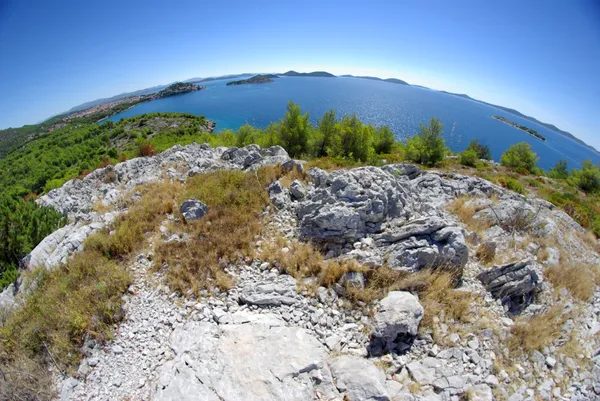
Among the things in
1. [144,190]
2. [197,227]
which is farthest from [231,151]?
[197,227]

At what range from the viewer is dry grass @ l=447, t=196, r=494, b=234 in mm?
9430

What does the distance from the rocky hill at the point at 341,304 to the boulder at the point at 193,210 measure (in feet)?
0.13

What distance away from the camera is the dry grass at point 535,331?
526cm

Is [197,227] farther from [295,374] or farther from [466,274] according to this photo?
[466,274]

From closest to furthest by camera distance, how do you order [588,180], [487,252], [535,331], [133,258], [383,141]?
1. [535,331]
2. [133,258]
3. [487,252]
4. [588,180]
5. [383,141]

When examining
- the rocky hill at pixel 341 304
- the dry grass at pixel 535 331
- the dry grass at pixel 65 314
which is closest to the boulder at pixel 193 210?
the rocky hill at pixel 341 304

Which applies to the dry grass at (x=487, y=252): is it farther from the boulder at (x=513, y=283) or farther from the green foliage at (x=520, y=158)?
the green foliage at (x=520, y=158)

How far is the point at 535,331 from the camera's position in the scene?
5488mm

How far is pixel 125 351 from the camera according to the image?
15.3ft

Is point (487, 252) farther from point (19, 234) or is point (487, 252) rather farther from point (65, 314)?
point (19, 234)

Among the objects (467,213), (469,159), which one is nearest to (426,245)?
(467,213)

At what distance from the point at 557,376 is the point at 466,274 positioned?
2515mm

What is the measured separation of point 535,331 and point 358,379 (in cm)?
460

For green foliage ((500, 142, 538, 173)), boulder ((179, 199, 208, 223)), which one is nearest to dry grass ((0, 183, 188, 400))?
boulder ((179, 199, 208, 223))
